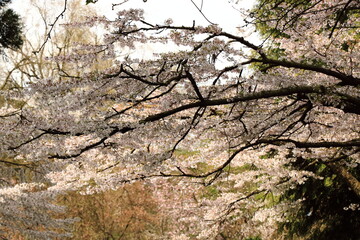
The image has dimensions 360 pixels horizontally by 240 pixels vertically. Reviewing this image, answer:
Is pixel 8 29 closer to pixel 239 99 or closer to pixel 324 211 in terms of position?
pixel 239 99

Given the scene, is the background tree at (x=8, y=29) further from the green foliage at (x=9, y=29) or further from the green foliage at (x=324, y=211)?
the green foliage at (x=324, y=211)

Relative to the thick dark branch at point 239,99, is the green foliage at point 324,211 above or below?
above

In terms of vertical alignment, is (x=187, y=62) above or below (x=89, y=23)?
below

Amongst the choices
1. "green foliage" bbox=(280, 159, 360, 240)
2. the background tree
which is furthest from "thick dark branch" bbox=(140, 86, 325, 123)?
"green foliage" bbox=(280, 159, 360, 240)

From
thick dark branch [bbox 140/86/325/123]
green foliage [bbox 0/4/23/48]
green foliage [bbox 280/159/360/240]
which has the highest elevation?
green foliage [bbox 0/4/23/48]

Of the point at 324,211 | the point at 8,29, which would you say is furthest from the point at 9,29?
the point at 324,211

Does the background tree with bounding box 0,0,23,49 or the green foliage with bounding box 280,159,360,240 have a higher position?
the background tree with bounding box 0,0,23,49

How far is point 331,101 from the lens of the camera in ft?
11.5

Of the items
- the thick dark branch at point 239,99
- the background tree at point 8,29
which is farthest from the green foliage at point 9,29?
the thick dark branch at point 239,99

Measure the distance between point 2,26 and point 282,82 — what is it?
11.0ft

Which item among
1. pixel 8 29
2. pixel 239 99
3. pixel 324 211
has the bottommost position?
pixel 239 99

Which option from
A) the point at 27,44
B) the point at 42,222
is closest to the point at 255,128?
the point at 42,222

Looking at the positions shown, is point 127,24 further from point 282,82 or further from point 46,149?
point 282,82

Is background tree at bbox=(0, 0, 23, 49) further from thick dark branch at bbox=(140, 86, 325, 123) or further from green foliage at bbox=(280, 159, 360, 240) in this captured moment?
green foliage at bbox=(280, 159, 360, 240)
